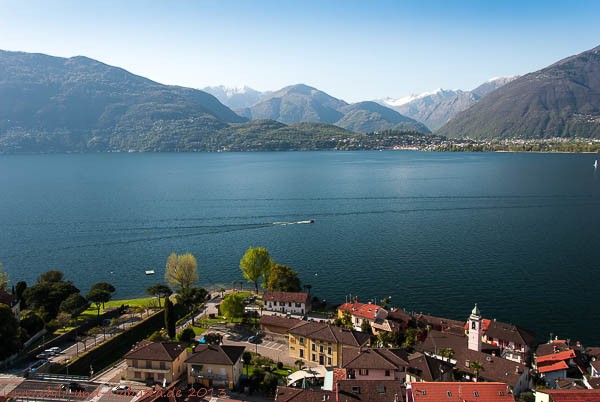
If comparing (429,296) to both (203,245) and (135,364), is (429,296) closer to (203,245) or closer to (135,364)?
(135,364)

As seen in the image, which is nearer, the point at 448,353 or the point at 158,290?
the point at 448,353

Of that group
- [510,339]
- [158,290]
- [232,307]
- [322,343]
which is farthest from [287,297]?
[510,339]

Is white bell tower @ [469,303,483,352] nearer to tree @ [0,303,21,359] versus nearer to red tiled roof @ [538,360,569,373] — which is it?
red tiled roof @ [538,360,569,373]

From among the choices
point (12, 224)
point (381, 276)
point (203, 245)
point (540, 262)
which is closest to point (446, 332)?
point (381, 276)

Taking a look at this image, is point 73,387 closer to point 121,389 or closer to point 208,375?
point 121,389

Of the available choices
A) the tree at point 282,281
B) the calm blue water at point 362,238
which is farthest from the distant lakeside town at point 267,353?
the calm blue water at point 362,238
